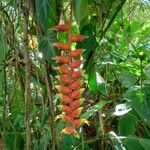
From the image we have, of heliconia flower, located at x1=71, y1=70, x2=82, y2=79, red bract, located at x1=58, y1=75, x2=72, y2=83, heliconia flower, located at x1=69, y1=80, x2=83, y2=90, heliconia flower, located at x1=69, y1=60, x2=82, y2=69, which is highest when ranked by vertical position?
heliconia flower, located at x1=69, y1=60, x2=82, y2=69

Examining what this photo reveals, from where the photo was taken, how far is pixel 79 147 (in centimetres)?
132

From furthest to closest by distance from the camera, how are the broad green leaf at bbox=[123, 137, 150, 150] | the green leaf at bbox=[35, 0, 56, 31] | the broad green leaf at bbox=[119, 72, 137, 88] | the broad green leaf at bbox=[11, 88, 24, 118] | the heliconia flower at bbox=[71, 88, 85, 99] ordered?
the broad green leaf at bbox=[11, 88, 24, 118]
the broad green leaf at bbox=[119, 72, 137, 88]
the broad green leaf at bbox=[123, 137, 150, 150]
the green leaf at bbox=[35, 0, 56, 31]
the heliconia flower at bbox=[71, 88, 85, 99]

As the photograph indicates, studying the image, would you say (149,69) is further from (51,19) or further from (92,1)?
(51,19)

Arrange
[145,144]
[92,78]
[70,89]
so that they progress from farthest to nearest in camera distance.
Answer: [92,78] < [145,144] < [70,89]

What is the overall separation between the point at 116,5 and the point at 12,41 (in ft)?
1.15

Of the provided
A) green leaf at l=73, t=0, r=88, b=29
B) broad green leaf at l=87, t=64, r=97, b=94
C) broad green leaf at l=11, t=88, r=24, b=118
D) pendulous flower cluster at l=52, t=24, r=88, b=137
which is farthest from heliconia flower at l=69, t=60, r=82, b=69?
broad green leaf at l=11, t=88, r=24, b=118

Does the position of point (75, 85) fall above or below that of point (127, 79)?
below

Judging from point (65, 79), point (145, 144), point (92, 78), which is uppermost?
point (92, 78)

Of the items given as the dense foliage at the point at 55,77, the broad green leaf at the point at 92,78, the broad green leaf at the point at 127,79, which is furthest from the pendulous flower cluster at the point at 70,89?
the broad green leaf at the point at 127,79

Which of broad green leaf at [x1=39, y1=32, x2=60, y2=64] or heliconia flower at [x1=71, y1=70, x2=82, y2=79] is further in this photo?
broad green leaf at [x1=39, y1=32, x2=60, y2=64]

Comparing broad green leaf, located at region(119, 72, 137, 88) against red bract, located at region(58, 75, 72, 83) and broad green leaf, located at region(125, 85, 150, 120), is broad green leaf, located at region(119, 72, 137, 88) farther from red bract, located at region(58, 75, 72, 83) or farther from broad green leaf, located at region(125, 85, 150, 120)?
red bract, located at region(58, 75, 72, 83)

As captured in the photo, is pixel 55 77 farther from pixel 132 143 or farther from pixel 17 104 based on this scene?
pixel 17 104

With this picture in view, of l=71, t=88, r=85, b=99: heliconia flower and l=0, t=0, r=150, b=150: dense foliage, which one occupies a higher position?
l=0, t=0, r=150, b=150: dense foliage

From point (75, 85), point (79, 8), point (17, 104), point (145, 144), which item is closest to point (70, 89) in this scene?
point (75, 85)
